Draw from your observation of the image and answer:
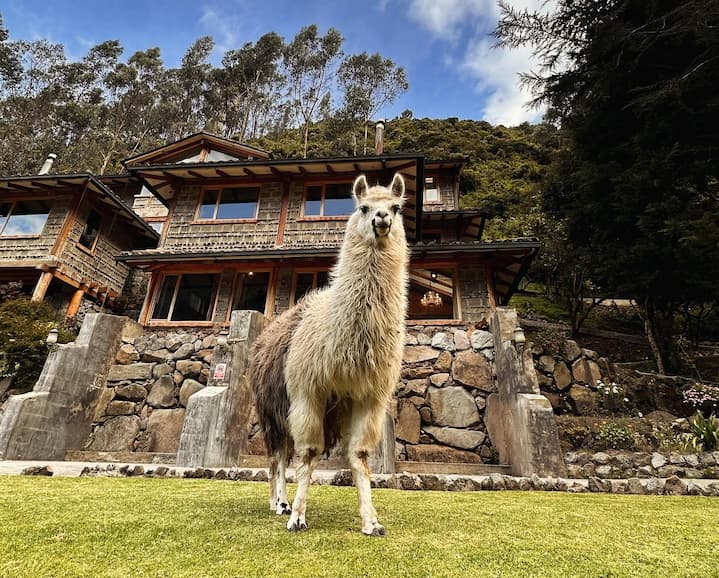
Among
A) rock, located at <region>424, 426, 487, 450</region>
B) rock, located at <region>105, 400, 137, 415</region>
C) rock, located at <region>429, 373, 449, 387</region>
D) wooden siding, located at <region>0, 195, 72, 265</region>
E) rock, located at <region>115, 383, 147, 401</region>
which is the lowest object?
rock, located at <region>424, 426, 487, 450</region>

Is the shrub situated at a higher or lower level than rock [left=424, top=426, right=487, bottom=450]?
higher

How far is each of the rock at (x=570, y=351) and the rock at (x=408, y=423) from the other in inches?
162

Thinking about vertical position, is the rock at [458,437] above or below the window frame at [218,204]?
below

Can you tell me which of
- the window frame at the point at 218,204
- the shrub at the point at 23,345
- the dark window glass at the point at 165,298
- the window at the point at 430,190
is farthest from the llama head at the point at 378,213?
the window at the point at 430,190

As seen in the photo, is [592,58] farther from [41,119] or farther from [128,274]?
[41,119]

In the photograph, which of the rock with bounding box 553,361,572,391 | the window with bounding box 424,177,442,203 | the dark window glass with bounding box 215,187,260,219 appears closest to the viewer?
the rock with bounding box 553,361,572,391

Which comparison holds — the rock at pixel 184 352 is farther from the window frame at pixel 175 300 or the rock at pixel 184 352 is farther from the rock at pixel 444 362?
the rock at pixel 444 362

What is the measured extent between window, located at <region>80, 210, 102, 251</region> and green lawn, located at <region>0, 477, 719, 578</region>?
15.8 meters

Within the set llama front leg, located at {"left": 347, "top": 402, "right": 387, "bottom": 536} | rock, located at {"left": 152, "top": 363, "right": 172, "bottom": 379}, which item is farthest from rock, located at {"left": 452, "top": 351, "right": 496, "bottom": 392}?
rock, located at {"left": 152, "top": 363, "right": 172, "bottom": 379}

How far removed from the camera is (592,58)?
10.8 m

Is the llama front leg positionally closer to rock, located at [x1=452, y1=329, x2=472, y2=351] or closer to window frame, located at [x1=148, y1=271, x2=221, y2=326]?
rock, located at [x1=452, y1=329, x2=472, y2=351]

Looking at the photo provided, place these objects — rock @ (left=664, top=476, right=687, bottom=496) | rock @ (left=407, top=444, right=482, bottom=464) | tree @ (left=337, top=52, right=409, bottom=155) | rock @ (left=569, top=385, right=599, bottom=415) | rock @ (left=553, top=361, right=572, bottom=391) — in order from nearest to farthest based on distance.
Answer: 1. rock @ (left=664, top=476, right=687, bottom=496)
2. rock @ (left=407, top=444, right=482, bottom=464)
3. rock @ (left=569, top=385, right=599, bottom=415)
4. rock @ (left=553, top=361, right=572, bottom=391)
5. tree @ (left=337, top=52, right=409, bottom=155)

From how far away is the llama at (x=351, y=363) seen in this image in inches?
100

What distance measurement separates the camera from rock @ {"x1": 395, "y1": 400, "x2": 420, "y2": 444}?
8219 millimetres
